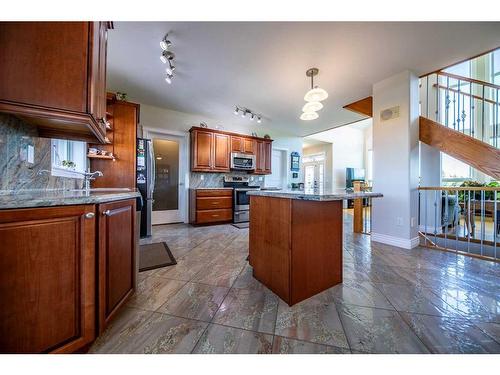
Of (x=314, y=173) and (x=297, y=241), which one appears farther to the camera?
(x=314, y=173)

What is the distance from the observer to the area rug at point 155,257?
208cm

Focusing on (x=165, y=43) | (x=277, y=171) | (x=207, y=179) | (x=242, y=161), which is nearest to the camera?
(x=165, y=43)

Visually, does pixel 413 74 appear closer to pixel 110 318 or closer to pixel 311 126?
pixel 311 126

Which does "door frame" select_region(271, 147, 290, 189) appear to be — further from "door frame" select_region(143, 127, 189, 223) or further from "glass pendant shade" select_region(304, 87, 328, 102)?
"glass pendant shade" select_region(304, 87, 328, 102)

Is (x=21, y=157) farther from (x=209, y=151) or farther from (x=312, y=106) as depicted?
(x=209, y=151)

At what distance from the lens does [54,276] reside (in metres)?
0.86

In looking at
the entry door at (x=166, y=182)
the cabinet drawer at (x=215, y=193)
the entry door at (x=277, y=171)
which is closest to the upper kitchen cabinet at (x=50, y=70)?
the cabinet drawer at (x=215, y=193)

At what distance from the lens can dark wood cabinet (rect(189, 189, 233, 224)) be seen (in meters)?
Answer: 4.02

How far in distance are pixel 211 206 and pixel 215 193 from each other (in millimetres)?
301

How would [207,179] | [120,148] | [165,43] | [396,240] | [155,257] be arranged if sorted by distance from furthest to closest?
[207,179] < [120,148] < [396,240] < [155,257] < [165,43]

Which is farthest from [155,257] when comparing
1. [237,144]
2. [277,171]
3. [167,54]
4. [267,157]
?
[277,171]
